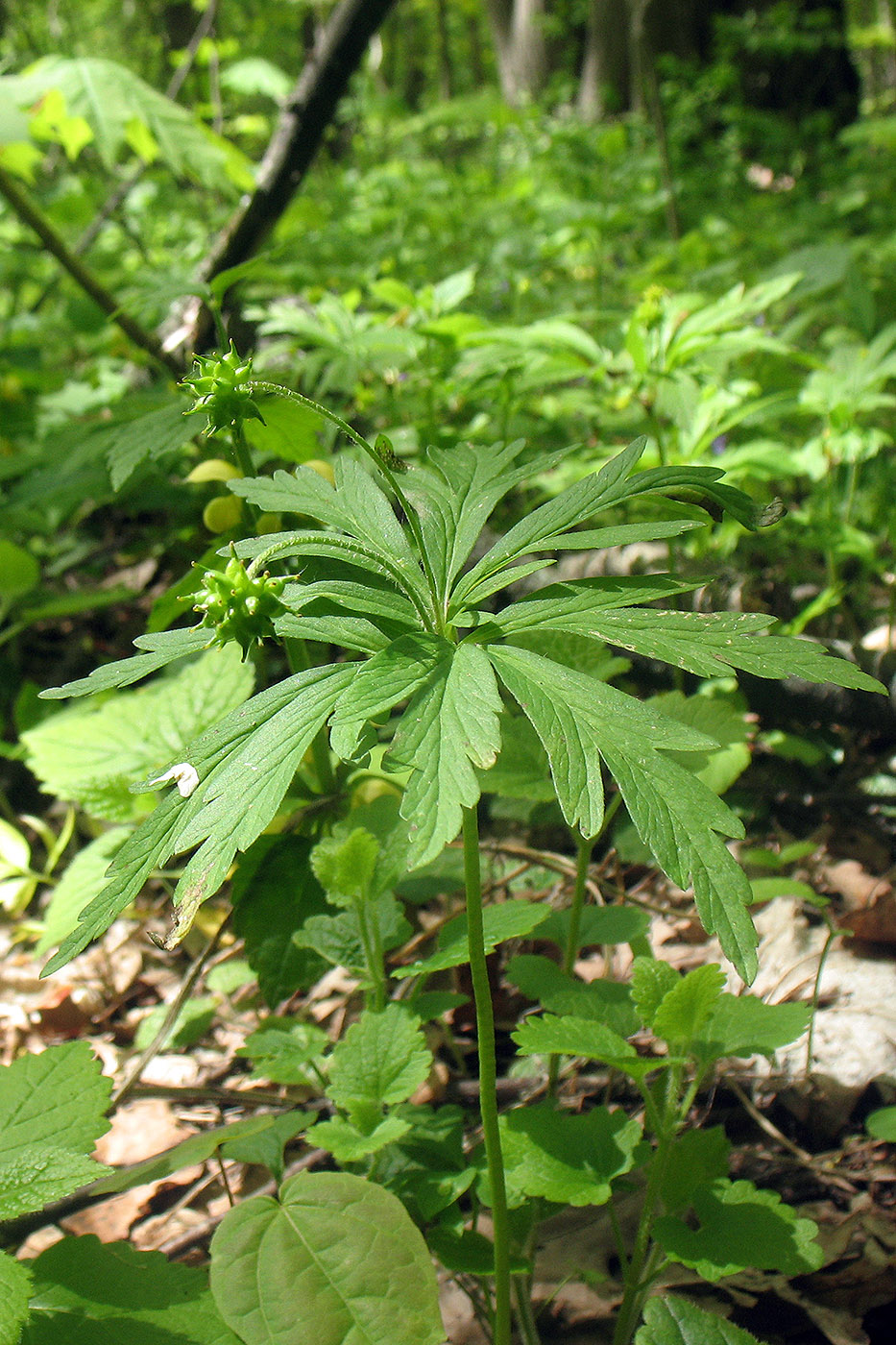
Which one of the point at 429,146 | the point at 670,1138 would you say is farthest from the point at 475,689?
the point at 429,146

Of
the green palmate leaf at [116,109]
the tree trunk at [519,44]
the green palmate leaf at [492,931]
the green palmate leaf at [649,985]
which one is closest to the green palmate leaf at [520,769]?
the green palmate leaf at [492,931]

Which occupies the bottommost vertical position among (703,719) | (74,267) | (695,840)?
(703,719)

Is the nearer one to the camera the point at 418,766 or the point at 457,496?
the point at 418,766

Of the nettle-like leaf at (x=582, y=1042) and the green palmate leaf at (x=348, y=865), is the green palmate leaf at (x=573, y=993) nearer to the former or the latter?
the nettle-like leaf at (x=582, y=1042)

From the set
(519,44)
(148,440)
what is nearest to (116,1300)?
(148,440)

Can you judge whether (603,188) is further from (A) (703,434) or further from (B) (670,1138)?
(B) (670,1138)

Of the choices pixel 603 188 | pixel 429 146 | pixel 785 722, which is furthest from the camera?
pixel 429 146

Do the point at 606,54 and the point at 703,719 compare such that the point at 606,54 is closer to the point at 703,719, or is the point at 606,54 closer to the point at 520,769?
the point at 703,719

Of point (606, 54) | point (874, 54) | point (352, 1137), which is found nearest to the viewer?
point (352, 1137)
